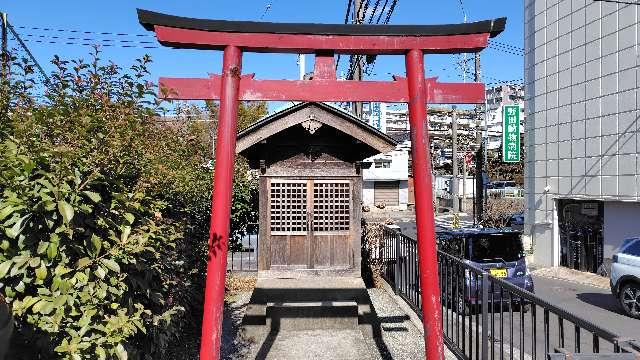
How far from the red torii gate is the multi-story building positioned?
10081 mm

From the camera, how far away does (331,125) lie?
8.07m

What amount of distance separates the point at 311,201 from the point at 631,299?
6943 millimetres

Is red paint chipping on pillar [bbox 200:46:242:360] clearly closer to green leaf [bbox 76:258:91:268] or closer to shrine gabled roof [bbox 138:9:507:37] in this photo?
shrine gabled roof [bbox 138:9:507:37]

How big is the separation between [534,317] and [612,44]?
12.5m

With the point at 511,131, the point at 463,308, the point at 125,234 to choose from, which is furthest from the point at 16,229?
the point at 511,131

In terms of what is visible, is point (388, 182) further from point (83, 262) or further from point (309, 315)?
point (83, 262)

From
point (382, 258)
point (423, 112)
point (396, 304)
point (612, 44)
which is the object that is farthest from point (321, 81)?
point (612, 44)

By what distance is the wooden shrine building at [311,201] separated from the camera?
29.6ft

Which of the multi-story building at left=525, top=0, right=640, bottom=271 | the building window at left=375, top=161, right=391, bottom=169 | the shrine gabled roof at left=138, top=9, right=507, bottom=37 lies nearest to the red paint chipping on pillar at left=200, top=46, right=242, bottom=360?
the shrine gabled roof at left=138, top=9, right=507, bottom=37

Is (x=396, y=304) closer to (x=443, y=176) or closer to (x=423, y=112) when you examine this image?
(x=423, y=112)

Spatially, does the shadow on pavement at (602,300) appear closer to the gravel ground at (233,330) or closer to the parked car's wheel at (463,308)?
the parked car's wheel at (463,308)

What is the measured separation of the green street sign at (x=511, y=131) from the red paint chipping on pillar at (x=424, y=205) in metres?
13.8

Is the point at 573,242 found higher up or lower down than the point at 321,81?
lower down

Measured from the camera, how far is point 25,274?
8.46 feet
